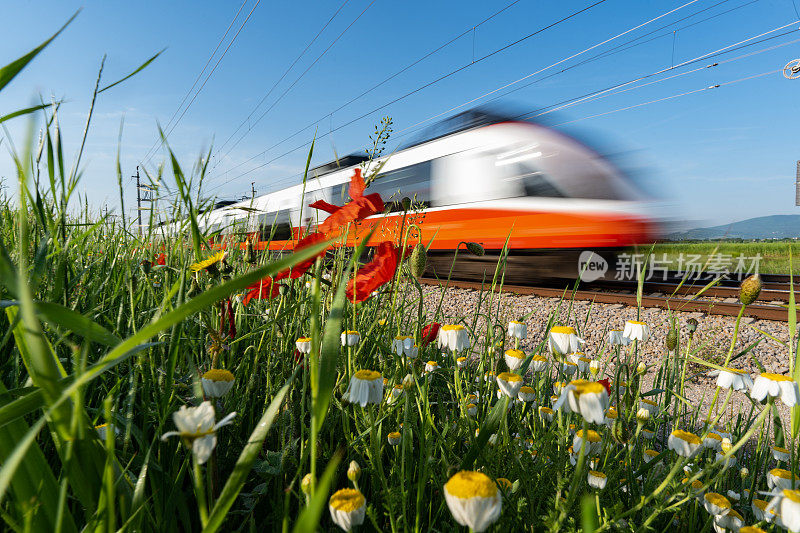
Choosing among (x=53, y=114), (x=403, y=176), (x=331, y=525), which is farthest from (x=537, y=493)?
(x=403, y=176)

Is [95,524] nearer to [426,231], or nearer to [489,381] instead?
[489,381]

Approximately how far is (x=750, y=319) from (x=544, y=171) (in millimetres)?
2866

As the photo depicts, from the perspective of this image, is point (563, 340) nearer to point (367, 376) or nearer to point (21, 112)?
point (367, 376)

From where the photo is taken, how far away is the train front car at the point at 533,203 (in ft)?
17.5

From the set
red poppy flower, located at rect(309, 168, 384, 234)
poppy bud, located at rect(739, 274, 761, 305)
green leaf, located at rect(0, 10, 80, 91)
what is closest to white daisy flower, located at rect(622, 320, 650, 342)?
poppy bud, located at rect(739, 274, 761, 305)

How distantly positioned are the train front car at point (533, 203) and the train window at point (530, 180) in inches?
0.5

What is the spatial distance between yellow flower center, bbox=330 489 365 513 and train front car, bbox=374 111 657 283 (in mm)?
4495

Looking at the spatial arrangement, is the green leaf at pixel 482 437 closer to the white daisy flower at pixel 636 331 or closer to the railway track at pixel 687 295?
the white daisy flower at pixel 636 331

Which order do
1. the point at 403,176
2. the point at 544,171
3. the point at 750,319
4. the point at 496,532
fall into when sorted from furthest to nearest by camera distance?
the point at 403,176 → the point at 544,171 → the point at 750,319 → the point at 496,532

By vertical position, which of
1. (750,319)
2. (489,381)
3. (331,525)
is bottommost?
(750,319)

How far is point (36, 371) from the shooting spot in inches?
15.4

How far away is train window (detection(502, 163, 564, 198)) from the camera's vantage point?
18.6 ft

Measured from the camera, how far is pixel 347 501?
0.48 m

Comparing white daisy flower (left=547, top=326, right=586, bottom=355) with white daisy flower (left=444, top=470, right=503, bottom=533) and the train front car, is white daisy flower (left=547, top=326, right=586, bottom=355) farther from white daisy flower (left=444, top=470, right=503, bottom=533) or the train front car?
the train front car
